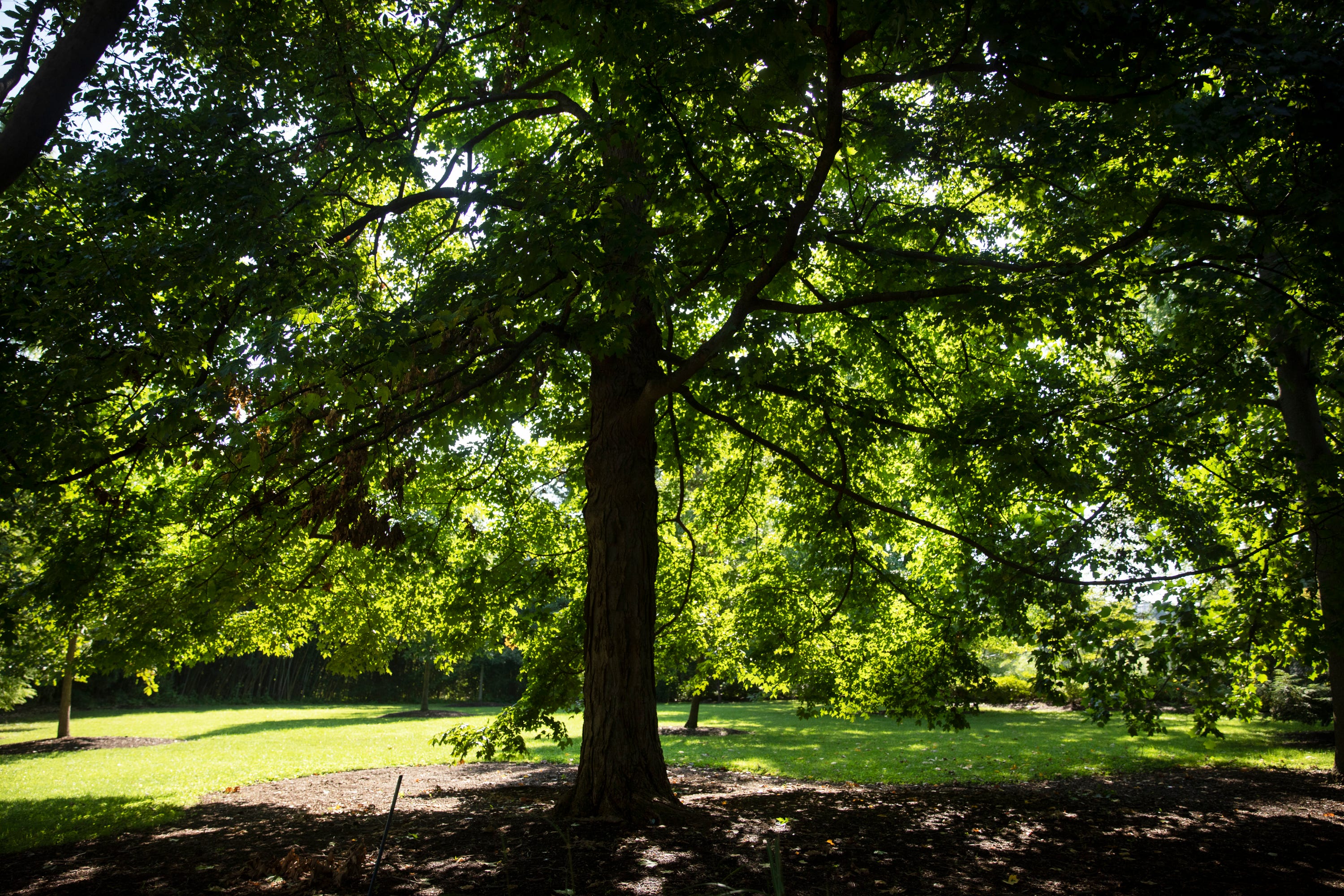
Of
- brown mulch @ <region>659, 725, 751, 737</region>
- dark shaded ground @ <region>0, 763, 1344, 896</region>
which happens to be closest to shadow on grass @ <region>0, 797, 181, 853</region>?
dark shaded ground @ <region>0, 763, 1344, 896</region>

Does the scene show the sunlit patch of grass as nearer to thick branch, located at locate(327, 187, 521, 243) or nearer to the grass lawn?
the grass lawn

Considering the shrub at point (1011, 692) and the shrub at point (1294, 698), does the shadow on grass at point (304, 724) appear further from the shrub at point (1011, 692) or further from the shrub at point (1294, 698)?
the shrub at point (1294, 698)

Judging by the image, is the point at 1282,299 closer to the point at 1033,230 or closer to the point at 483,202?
the point at 1033,230

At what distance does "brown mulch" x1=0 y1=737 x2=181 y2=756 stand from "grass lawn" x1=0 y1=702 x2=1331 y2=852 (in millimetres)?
663

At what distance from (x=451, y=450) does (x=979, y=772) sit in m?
9.79

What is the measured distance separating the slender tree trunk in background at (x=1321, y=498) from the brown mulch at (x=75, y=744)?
21.3 metres

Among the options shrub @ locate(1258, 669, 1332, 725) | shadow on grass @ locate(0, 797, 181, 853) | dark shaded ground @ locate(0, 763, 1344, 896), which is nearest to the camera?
dark shaded ground @ locate(0, 763, 1344, 896)

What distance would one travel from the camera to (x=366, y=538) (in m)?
6.17

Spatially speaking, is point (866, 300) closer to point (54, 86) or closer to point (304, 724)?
point (54, 86)

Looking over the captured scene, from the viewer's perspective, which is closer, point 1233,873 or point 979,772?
point 1233,873

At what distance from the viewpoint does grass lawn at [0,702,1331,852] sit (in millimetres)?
9836

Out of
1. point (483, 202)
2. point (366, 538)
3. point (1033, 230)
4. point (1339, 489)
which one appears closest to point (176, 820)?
point (366, 538)

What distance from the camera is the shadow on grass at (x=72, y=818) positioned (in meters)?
7.11

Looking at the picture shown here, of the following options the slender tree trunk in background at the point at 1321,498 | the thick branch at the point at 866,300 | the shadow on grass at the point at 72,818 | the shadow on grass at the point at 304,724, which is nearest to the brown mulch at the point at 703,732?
the shadow on grass at the point at 304,724
